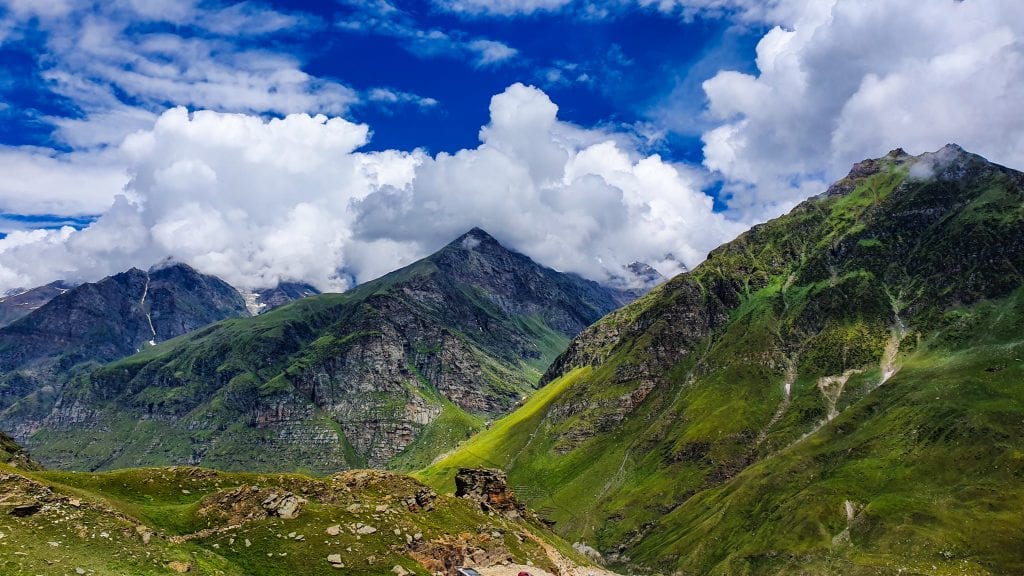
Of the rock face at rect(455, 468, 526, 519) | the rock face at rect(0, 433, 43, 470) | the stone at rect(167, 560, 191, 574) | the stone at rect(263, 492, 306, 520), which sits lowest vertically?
the rock face at rect(455, 468, 526, 519)

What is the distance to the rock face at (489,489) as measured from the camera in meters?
130

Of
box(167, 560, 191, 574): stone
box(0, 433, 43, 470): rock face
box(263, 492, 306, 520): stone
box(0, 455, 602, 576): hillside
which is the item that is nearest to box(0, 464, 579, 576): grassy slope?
box(0, 455, 602, 576): hillside

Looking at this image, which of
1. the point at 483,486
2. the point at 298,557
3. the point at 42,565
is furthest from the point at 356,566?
the point at 483,486

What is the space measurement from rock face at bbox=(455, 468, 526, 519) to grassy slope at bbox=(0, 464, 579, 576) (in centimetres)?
4467

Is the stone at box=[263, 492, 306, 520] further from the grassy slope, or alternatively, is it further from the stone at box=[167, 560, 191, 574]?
the stone at box=[167, 560, 191, 574]

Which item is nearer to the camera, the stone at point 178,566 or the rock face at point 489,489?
the stone at point 178,566

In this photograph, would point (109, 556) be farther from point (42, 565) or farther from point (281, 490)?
point (281, 490)

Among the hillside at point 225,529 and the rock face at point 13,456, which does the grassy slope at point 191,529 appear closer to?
the hillside at point 225,529

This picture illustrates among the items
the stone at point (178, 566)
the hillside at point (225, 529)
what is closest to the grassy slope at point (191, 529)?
the hillside at point (225, 529)

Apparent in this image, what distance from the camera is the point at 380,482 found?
9644cm

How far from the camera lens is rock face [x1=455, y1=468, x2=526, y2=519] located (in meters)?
130

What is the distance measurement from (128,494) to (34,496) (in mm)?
17239

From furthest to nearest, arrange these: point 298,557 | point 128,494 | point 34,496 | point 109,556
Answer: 1. point 128,494
2. point 298,557
3. point 34,496
4. point 109,556

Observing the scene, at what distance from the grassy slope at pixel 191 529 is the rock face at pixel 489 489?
44.7 m
